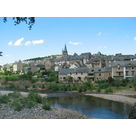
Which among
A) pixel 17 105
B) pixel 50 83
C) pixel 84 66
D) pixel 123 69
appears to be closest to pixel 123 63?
pixel 123 69

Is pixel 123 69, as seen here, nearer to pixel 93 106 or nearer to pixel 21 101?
pixel 93 106

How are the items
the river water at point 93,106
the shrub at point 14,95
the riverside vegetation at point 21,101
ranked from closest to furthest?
the riverside vegetation at point 21,101, the shrub at point 14,95, the river water at point 93,106

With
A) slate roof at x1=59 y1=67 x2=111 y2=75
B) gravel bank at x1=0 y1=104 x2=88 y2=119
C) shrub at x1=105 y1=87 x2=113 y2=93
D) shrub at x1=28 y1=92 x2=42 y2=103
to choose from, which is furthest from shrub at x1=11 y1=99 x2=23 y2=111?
shrub at x1=105 y1=87 x2=113 y2=93

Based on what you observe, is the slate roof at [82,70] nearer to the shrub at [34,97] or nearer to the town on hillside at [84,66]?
the town on hillside at [84,66]

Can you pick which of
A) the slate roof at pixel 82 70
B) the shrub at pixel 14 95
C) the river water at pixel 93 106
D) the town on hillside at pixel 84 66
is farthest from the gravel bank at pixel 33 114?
the slate roof at pixel 82 70

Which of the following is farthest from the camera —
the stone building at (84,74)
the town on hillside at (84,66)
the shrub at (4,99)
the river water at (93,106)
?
the stone building at (84,74)
